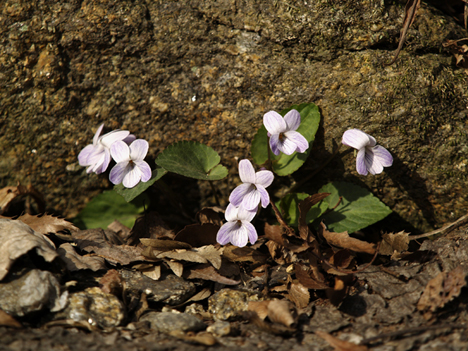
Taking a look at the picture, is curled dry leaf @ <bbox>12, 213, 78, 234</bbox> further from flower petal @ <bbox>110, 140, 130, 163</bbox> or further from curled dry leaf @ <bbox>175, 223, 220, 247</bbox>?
curled dry leaf @ <bbox>175, 223, 220, 247</bbox>

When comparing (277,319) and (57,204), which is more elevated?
(277,319)

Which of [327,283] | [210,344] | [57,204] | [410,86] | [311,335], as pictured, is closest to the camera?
[210,344]

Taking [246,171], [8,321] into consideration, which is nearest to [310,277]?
[246,171]

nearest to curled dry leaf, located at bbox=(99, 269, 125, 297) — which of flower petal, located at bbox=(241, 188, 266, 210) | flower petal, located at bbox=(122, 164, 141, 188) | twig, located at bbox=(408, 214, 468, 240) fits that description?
flower petal, located at bbox=(122, 164, 141, 188)

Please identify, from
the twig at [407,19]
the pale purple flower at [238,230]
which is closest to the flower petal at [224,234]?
the pale purple flower at [238,230]

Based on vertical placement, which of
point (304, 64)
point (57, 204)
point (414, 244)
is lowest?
point (57, 204)

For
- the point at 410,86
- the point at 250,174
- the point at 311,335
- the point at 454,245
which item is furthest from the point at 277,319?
the point at 410,86

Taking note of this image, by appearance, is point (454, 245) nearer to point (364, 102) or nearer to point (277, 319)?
point (364, 102)
